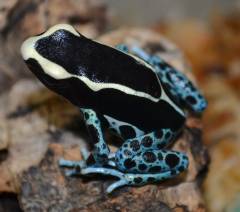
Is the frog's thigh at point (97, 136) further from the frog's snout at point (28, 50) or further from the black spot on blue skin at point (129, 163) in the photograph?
the frog's snout at point (28, 50)

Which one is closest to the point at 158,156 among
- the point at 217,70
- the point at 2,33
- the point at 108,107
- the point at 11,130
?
the point at 108,107

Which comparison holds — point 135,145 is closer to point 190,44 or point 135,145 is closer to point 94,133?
point 94,133

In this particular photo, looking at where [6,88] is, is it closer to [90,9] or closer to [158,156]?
[90,9]

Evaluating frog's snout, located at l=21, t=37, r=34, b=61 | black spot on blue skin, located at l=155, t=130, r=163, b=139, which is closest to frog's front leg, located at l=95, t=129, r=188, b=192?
black spot on blue skin, located at l=155, t=130, r=163, b=139

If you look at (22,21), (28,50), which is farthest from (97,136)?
(22,21)

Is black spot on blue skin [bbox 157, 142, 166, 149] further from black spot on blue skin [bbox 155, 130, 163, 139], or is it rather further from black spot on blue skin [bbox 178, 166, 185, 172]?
black spot on blue skin [bbox 178, 166, 185, 172]

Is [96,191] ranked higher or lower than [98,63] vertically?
lower

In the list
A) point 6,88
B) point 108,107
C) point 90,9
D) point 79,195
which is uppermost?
point 90,9

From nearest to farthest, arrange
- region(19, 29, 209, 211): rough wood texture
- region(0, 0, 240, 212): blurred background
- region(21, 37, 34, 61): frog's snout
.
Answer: region(21, 37, 34, 61): frog's snout, region(19, 29, 209, 211): rough wood texture, region(0, 0, 240, 212): blurred background
